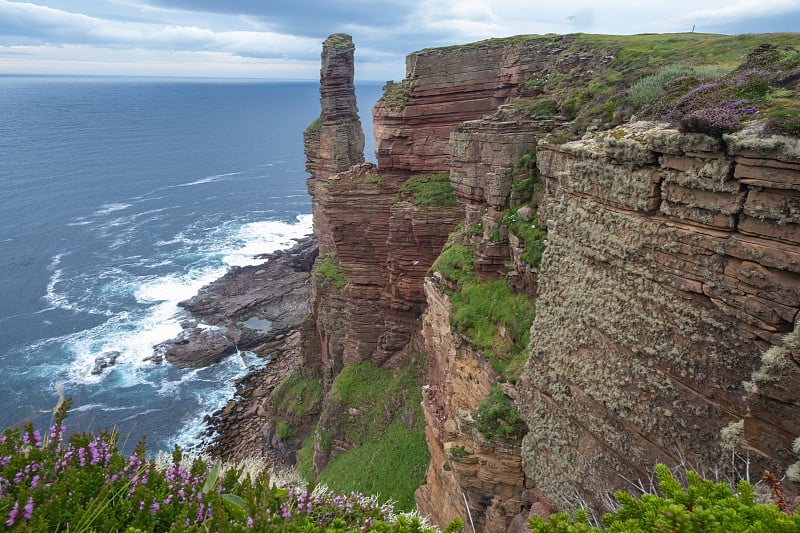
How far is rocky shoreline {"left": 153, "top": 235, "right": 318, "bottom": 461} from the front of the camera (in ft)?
132

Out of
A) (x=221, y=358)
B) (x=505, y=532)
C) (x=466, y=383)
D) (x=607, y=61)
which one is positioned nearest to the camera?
(x=505, y=532)

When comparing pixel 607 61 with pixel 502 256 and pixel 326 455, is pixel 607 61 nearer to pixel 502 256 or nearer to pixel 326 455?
pixel 502 256

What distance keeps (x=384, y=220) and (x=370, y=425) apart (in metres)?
12.4

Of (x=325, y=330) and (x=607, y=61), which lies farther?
(x=325, y=330)

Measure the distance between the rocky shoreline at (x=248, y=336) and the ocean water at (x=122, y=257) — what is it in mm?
1569

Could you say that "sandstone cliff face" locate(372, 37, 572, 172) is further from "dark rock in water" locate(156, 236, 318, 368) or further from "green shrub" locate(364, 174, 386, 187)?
"dark rock in water" locate(156, 236, 318, 368)

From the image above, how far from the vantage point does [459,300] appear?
19.1m

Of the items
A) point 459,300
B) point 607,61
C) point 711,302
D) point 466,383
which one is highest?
point 607,61

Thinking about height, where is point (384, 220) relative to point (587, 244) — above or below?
below

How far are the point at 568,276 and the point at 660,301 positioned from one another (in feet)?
7.58

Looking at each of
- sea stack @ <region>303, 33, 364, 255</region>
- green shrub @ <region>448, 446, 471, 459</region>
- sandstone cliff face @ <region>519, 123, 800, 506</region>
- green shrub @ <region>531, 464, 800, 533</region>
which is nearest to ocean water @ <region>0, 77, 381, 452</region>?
green shrub @ <region>531, 464, 800, 533</region>

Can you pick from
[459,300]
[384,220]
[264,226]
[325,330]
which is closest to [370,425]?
[325,330]

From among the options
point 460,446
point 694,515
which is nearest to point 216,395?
point 460,446

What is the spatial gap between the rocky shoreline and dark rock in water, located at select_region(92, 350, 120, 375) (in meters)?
3.65
